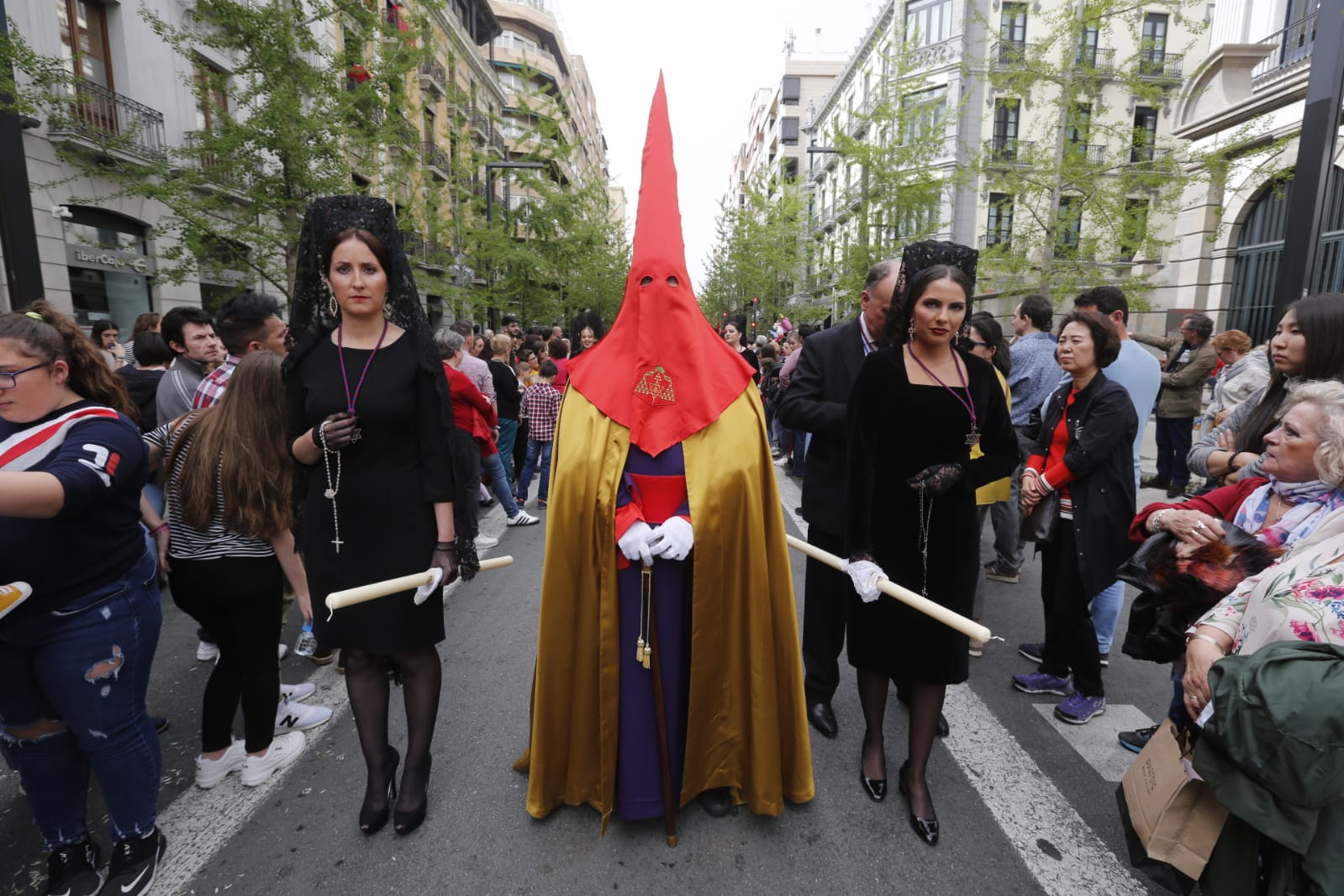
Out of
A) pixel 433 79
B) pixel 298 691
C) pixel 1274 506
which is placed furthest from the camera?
pixel 433 79

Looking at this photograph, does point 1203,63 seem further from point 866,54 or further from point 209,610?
point 866,54

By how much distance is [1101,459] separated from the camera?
3.29m

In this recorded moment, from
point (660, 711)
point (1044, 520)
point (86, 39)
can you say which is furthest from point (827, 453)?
point (86, 39)

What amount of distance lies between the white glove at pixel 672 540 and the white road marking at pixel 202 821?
6.30ft

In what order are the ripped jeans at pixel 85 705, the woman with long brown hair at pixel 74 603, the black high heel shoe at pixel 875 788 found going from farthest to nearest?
the black high heel shoe at pixel 875 788, the ripped jeans at pixel 85 705, the woman with long brown hair at pixel 74 603

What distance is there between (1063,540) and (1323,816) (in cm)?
197

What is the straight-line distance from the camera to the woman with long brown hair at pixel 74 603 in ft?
6.61

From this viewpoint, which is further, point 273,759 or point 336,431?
point 273,759

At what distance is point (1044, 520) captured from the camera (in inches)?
139

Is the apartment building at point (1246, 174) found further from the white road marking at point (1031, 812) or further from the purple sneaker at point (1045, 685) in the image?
the white road marking at point (1031, 812)

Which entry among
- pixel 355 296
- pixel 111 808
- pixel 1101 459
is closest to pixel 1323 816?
pixel 1101 459

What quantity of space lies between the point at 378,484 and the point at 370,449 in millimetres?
132

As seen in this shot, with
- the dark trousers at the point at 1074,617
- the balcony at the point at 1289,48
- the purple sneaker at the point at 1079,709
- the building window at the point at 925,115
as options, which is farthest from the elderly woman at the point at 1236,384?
the building window at the point at 925,115

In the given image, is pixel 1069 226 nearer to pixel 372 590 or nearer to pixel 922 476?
pixel 922 476
